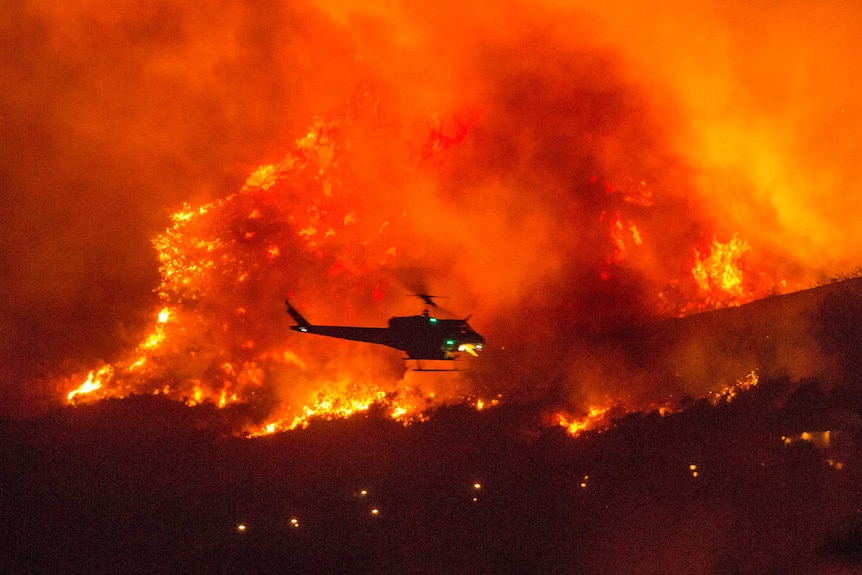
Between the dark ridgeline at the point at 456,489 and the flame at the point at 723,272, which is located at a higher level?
the flame at the point at 723,272

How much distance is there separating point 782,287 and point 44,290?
20475 mm

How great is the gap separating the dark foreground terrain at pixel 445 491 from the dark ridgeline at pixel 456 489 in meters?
0.04

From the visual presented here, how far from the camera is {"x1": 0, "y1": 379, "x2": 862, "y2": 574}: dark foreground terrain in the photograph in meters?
17.9

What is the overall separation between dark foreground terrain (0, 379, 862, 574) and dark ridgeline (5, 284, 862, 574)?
0.14 ft

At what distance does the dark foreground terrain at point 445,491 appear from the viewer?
17.9m

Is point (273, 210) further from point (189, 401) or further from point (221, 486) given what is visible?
point (221, 486)

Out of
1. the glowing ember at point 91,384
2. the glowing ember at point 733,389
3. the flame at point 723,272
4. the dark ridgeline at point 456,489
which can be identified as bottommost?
the dark ridgeline at point 456,489

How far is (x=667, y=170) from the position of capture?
20375mm

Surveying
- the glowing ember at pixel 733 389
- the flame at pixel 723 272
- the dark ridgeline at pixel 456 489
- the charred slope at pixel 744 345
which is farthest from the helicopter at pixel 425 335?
the glowing ember at pixel 733 389

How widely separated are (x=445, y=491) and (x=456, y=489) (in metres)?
0.33

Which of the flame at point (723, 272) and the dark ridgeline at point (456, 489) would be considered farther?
the flame at point (723, 272)

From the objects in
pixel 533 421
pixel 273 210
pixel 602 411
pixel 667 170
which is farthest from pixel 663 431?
pixel 273 210

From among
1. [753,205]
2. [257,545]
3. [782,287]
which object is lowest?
[257,545]

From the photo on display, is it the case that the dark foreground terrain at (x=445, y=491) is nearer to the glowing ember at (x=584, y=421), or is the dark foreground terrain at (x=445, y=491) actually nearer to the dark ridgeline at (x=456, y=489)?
the dark ridgeline at (x=456, y=489)
